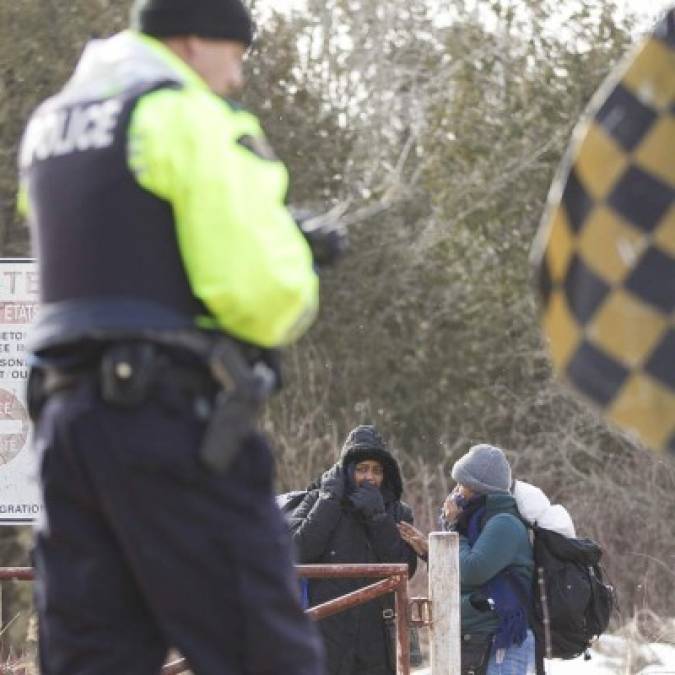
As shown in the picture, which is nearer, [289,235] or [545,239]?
[545,239]

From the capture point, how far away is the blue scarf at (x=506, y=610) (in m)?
10.0

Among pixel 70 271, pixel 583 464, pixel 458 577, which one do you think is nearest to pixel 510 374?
pixel 583 464

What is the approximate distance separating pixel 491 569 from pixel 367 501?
2.26 ft

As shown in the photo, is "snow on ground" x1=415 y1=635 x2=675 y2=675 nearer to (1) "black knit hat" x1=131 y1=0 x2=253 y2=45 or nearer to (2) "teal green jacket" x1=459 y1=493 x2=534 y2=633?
(2) "teal green jacket" x1=459 y1=493 x2=534 y2=633

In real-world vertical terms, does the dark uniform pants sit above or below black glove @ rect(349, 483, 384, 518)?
above

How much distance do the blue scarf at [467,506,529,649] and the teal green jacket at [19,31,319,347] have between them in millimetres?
6008

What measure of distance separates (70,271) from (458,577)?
5.14m

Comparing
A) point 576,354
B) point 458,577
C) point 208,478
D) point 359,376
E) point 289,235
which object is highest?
point 576,354

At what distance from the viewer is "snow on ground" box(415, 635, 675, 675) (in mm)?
13930

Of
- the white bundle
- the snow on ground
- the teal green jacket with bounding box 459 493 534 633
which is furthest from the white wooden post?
the snow on ground

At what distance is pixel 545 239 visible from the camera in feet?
11.5

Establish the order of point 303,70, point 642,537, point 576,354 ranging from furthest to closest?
point 303,70 → point 642,537 → point 576,354

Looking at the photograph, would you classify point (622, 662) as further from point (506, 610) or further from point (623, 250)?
point (623, 250)

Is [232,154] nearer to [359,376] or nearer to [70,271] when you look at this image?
[70,271]
